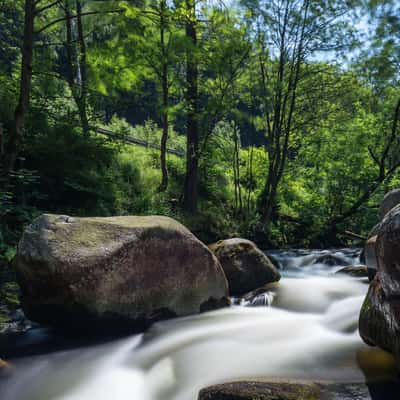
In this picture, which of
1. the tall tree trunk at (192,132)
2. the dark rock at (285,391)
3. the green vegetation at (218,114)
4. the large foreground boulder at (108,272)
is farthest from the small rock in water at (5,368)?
the tall tree trunk at (192,132)

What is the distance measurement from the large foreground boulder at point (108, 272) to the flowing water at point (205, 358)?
28 centimetres

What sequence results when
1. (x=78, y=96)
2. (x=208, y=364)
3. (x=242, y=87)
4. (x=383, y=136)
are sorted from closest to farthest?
(x=208, y=364) → (x=78, y=96) → (x=242, y=87) → (x=383, y=136)

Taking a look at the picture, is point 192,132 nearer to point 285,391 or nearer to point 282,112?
point 282,112

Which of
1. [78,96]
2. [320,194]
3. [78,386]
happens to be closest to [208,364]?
[78,386]

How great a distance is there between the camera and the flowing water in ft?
9.12

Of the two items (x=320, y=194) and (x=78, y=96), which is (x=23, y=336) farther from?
(x=320, y=194)

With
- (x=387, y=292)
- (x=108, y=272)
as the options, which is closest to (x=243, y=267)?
(x=108, y=272)

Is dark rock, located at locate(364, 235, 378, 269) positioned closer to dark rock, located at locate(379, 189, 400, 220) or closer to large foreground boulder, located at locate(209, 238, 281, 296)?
large foreground boulder, located at locate(209, 238, 281, 296)

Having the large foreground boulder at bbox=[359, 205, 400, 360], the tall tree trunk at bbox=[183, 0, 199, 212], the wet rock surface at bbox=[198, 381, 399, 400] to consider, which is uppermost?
the tall tree trunk at bbox=[183, 0, 199, 212]

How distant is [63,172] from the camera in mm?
7082

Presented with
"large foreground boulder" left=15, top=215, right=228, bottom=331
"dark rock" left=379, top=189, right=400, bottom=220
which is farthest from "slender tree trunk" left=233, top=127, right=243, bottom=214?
"large foreground boulder" left=15, top=215, right=228, bottom=331

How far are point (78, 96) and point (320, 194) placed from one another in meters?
9.32

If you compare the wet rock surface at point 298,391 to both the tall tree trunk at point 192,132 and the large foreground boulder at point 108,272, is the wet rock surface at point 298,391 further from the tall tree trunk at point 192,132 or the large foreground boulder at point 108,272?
the tall tree trunk at point 192,132

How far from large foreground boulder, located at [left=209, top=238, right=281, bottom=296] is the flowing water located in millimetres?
639
